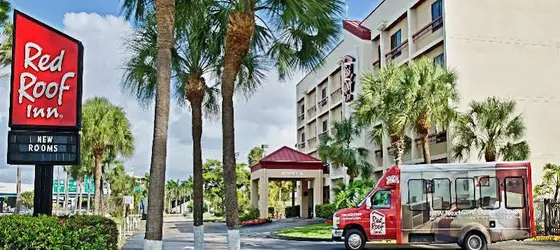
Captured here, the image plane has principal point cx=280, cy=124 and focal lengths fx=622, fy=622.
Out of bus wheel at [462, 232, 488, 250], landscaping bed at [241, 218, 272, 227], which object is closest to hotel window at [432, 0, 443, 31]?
bus wheel at [462, 232, 488, 250]

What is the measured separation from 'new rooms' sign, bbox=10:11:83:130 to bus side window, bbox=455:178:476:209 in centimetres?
1319

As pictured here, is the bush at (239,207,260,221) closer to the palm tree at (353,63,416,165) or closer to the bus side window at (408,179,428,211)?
the palm tree at (353,63,416,165)

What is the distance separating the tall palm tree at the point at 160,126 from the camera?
10.9 metres

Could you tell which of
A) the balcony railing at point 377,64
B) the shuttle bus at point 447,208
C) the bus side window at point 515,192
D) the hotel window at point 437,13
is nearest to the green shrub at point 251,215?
the balcony railing at point 377,64

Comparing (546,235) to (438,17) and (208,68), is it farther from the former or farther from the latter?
(208,68)

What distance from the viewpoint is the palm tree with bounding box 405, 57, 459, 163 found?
25891 millimetres

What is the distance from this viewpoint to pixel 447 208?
21203mm

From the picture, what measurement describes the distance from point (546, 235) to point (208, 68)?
17.4 m

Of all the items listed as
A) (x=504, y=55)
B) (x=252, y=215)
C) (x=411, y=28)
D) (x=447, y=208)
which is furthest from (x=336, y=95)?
(x=447, y=208)

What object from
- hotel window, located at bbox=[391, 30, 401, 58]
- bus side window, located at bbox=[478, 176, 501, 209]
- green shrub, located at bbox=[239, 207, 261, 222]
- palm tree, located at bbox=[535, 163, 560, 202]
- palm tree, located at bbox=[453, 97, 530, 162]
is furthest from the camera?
green shrub, located at bbox=[239, 207, 261, 222]

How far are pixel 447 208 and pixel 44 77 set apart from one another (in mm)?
13962

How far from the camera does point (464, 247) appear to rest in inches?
826

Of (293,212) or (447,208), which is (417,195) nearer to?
(447,208)

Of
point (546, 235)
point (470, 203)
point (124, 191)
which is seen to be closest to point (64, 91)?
point (470, 203)
